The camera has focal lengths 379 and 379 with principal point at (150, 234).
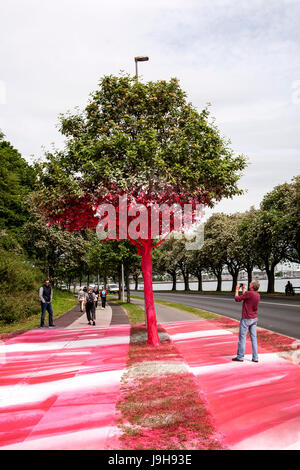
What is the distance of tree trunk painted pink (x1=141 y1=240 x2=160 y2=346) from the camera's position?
10.8m

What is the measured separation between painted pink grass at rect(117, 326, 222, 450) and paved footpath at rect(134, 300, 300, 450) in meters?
0.20

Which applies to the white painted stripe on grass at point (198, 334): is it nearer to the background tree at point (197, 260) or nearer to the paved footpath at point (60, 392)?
the paved footpath at point (60, 392)

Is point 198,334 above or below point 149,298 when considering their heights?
below

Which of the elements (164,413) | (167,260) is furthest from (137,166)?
(167,260)

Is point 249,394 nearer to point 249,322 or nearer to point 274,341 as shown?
point 249,322

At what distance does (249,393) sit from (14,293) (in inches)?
564

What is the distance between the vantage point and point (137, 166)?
10.1 meters

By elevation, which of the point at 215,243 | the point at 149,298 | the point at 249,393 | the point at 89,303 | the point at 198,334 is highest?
the point at 215,243

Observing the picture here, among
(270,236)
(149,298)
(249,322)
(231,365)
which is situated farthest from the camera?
(270,236)

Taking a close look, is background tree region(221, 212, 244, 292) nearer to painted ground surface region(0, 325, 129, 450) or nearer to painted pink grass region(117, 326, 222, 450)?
painted ground surface region(0, 325, 129, 450)

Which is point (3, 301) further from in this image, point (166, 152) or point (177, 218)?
point (166, 152)

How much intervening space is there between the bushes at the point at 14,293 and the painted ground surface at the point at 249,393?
878 centimetres

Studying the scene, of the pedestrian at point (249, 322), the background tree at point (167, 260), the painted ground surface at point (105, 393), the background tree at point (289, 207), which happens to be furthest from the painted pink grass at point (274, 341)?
the background tree at point (167, 260)
